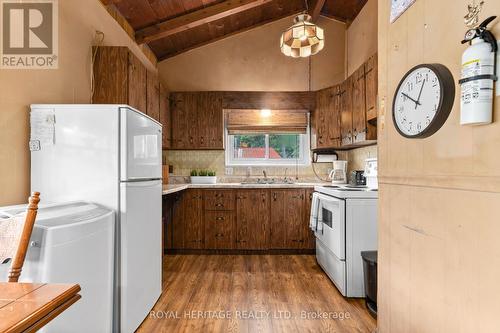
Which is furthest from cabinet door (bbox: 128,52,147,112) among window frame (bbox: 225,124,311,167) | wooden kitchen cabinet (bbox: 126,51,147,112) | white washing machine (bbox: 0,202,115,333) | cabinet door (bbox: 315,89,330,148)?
cabinet door (bbox: 315,89,330,148)

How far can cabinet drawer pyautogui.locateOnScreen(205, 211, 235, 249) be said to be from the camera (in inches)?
148

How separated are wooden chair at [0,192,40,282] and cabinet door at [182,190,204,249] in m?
2.66

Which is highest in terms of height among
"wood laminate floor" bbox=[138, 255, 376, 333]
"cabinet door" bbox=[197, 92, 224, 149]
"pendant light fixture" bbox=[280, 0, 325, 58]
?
"pendant light fixture" bbox=[280, 0, 325, 58]

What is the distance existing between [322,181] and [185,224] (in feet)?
6.96

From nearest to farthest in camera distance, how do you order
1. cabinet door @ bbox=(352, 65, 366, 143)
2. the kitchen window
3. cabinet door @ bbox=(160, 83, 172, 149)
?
cabinet door @ bbox=(352, 65, 366, 143)
cabinet door @ bbox=(160, 83, 172, 149)
the kitchen window

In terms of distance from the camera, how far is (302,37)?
264 cm

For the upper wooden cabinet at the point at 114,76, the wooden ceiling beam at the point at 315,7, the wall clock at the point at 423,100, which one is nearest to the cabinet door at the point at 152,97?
the upper wooden cabinet at the point at 114,76

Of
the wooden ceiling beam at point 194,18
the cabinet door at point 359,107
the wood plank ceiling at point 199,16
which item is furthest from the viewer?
the wooden ceiling beam at point 194,18

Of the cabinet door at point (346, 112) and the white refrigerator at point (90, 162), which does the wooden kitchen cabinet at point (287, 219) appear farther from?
the white refrigerator at point (90, 162)

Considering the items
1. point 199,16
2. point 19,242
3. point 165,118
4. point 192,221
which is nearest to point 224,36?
point 199,16

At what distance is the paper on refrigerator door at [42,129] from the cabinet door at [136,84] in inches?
32.4

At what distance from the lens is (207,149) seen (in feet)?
13.6

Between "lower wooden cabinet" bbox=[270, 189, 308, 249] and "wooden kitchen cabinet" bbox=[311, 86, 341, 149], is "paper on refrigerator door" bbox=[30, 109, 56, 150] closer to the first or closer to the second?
"lower wooden cabinet" bbox=[270, 189, 308, 249]

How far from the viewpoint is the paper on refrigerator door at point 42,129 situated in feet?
5.95
